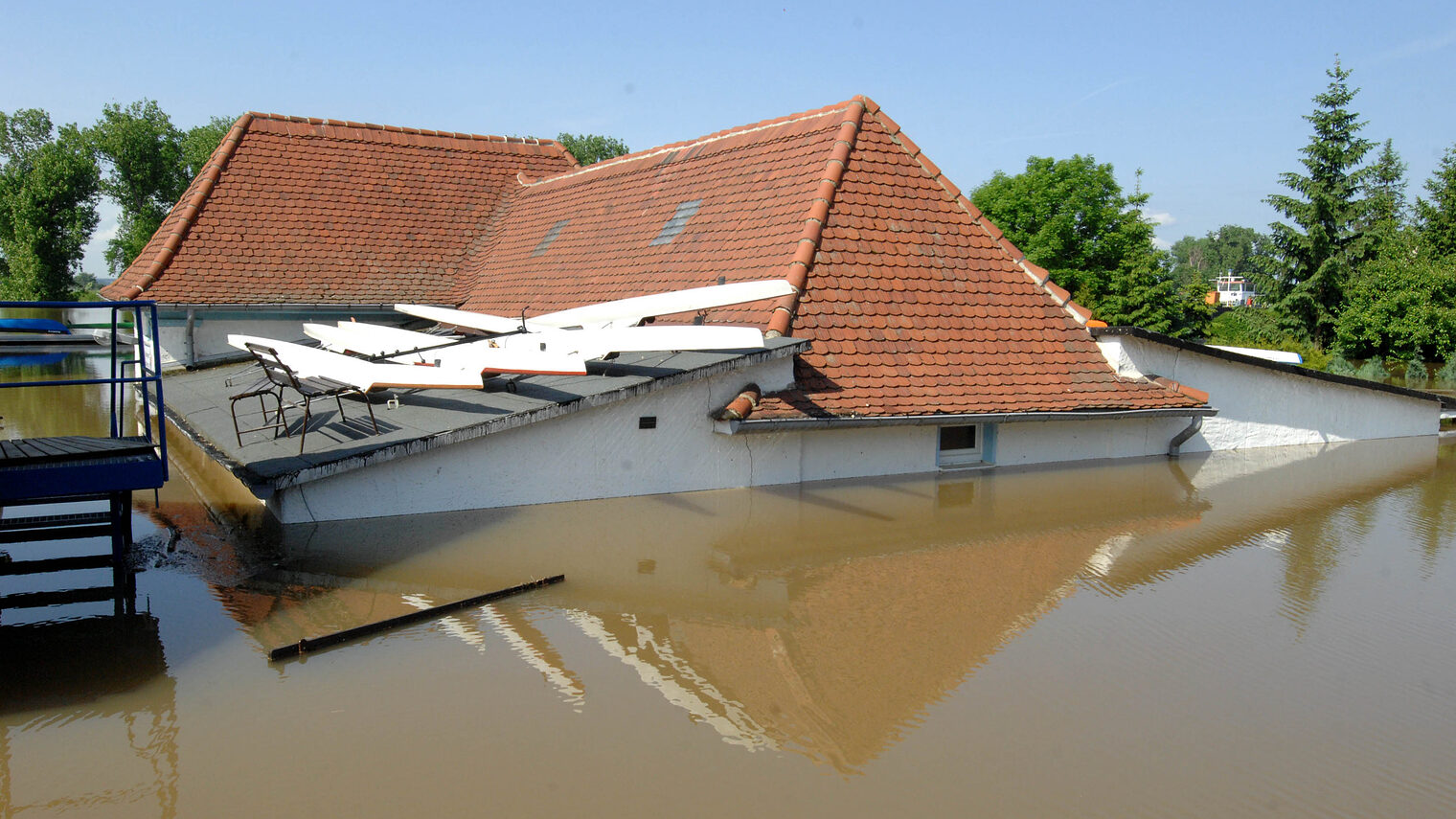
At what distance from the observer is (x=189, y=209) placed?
Result: 16.6 meters

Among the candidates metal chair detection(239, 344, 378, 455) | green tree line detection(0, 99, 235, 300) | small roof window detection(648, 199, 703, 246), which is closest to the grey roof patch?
small roof window detection(648, 199, 703, 246)

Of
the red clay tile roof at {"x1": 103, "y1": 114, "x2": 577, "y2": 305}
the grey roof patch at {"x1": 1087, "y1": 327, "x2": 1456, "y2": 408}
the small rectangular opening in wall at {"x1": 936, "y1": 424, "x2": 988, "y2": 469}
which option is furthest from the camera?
the red clay tile roof at {"x1": 103, "y1": 114, "x2": 577, "y2": 305}

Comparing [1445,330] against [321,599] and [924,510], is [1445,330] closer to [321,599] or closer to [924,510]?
[924,510]

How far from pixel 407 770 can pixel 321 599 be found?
2.69 m

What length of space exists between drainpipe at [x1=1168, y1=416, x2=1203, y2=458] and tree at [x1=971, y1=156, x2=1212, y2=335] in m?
25.4

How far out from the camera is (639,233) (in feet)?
49.0

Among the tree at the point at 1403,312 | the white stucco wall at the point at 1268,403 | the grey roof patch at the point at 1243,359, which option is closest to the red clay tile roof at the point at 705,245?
the grey roof patch at the point at 1243,359

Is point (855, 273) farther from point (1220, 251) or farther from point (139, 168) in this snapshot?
point (1220, 251)

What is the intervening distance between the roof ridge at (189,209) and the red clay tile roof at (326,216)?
0.08 feet

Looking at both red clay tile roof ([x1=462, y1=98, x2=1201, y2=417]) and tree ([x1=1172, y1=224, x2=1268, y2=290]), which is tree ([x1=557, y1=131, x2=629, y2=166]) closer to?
red clay tile roof ([x1=462, y1=98, x2=1201, y2=417])

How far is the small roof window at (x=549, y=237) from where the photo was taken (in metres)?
16.7

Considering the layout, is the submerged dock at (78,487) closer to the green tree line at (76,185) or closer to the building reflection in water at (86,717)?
the building reflection in water at (86,717)

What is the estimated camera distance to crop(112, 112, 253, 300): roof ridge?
1534cm

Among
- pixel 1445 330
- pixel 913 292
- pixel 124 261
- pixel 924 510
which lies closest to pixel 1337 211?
pixel 1445 330
